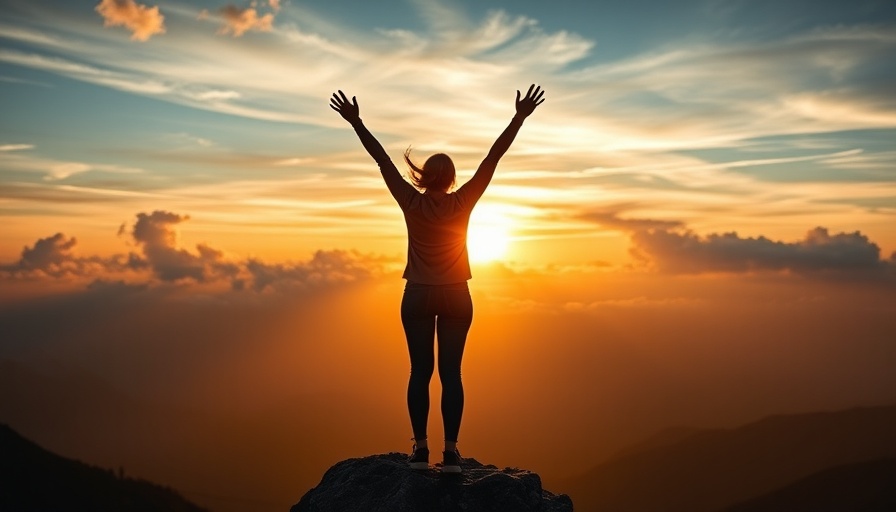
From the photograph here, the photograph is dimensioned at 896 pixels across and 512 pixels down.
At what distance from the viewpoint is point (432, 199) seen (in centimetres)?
1034

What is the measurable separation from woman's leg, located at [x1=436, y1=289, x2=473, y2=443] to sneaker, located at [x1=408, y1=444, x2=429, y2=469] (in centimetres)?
98

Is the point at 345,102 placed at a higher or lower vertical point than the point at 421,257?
higher

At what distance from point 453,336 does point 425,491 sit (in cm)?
230

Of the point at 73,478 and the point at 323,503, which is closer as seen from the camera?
the point at 323,503

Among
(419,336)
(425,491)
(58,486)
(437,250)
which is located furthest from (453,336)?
(58,486)

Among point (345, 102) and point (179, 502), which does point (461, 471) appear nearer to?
point (345, 102)

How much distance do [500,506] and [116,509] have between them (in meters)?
184

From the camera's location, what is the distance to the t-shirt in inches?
405

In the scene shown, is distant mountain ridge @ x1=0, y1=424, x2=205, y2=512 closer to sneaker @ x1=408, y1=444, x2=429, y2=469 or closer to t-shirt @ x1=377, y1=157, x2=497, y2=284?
sneaker @ x1=408, y1=444, x2=429, y2=469

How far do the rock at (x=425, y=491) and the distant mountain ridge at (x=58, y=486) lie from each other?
579 feet

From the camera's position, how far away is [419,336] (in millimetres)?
10477

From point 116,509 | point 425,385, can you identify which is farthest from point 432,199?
point 116,509

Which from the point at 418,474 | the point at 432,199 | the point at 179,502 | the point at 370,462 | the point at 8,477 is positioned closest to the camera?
the point at 432,199

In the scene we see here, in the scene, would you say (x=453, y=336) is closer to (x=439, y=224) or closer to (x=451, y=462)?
(x=439, y=224)
